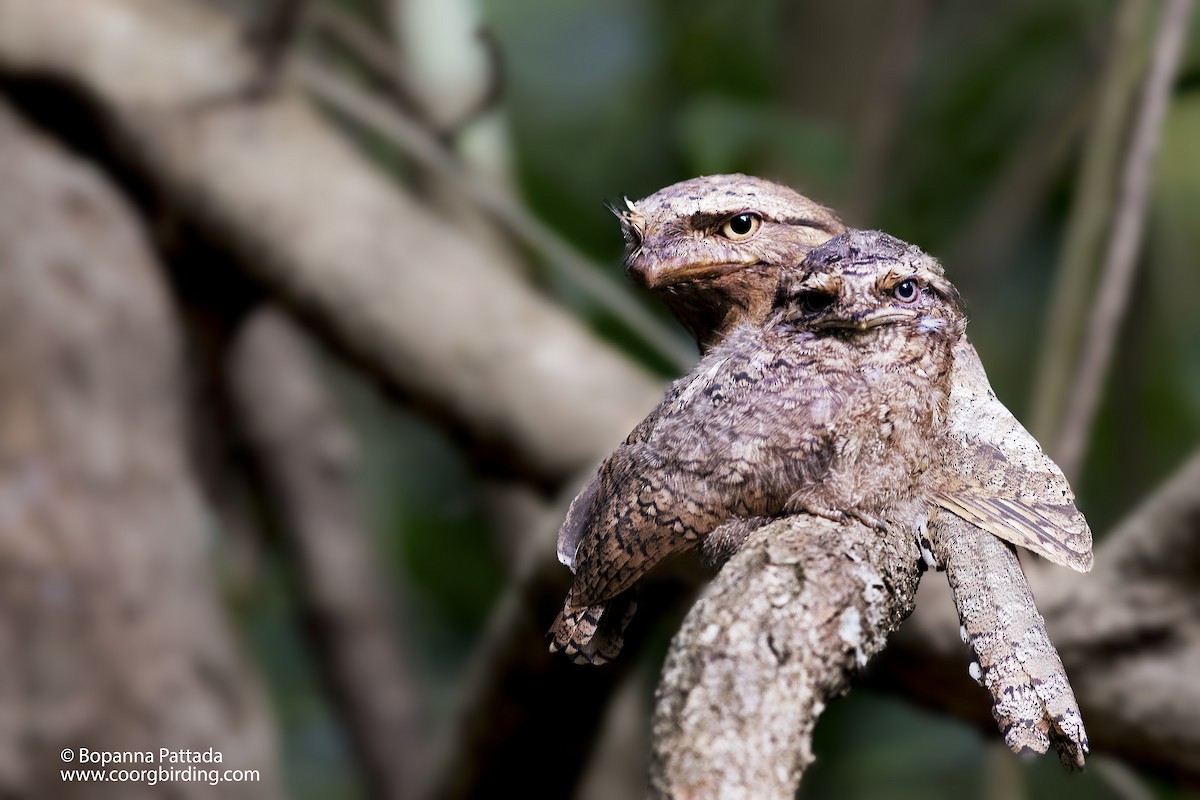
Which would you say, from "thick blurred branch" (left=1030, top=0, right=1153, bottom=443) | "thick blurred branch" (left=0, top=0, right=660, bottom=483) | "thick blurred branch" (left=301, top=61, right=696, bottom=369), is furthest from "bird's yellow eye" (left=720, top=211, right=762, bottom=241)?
"thick blurred branch" (left=0, top=0, right=660, bottom=483)

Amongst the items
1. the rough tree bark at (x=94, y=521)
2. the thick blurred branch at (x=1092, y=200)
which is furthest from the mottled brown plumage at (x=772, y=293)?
the rough tree bark at (x=94, y=521)

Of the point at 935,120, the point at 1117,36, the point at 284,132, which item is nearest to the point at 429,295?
the point at 284,132

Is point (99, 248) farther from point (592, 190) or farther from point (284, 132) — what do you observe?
point (592, 190)

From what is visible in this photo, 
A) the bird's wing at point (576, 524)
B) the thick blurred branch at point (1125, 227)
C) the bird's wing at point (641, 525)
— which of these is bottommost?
the bird's wing at point (641, 525)

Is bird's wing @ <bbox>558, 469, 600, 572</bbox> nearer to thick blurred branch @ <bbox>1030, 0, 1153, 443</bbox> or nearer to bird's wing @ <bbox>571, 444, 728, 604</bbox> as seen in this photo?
bird's wing @ <bbox>571, 444, 728, 604</bbox>

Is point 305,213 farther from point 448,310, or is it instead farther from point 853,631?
point 853,631

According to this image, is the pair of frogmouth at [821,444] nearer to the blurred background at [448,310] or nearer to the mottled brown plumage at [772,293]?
→ the mottled brown plumage at [772,293]

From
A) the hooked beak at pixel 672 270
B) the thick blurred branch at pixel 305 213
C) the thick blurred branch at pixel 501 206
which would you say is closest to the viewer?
the hooked beak at pixel 672 270
